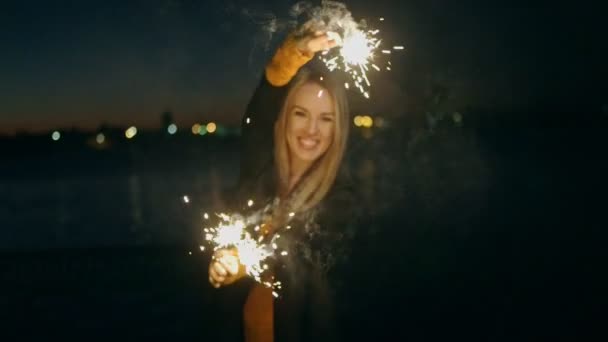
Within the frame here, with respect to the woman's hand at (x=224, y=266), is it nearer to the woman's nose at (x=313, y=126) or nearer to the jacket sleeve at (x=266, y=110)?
the jacket sleeve at (x=266, y=110)

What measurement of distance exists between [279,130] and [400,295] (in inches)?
187

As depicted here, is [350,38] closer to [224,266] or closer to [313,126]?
[313,126]

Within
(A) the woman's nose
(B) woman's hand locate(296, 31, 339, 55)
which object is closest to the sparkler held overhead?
(A) the woman's nose

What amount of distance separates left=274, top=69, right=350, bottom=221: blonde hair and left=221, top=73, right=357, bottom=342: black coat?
39mm

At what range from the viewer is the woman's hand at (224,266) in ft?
12.7

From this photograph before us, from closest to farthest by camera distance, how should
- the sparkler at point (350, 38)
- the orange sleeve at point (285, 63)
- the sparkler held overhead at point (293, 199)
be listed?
the sparkler at point (350, 38), the orange sleeve at point (285, 63), the sparkler held overhead at point (293, 199)

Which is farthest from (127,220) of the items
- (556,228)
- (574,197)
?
(574,197)

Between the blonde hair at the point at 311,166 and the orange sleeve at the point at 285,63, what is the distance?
0.06 metres

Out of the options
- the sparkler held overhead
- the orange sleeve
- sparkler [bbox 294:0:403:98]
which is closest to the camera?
sparkler [bbox 294:0:403:98]

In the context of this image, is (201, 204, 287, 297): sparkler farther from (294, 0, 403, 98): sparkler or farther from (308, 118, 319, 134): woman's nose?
(294, 0, 403, 98): sparkler

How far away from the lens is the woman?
403 centimetres

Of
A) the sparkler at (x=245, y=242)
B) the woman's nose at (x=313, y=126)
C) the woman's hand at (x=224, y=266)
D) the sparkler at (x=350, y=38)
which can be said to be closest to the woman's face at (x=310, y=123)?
the woman's nose at (x=313, y=126)

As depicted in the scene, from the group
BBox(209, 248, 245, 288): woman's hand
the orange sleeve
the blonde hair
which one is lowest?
BBox(209, 248, 245, 288): woman's hand

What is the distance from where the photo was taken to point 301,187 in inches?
162
